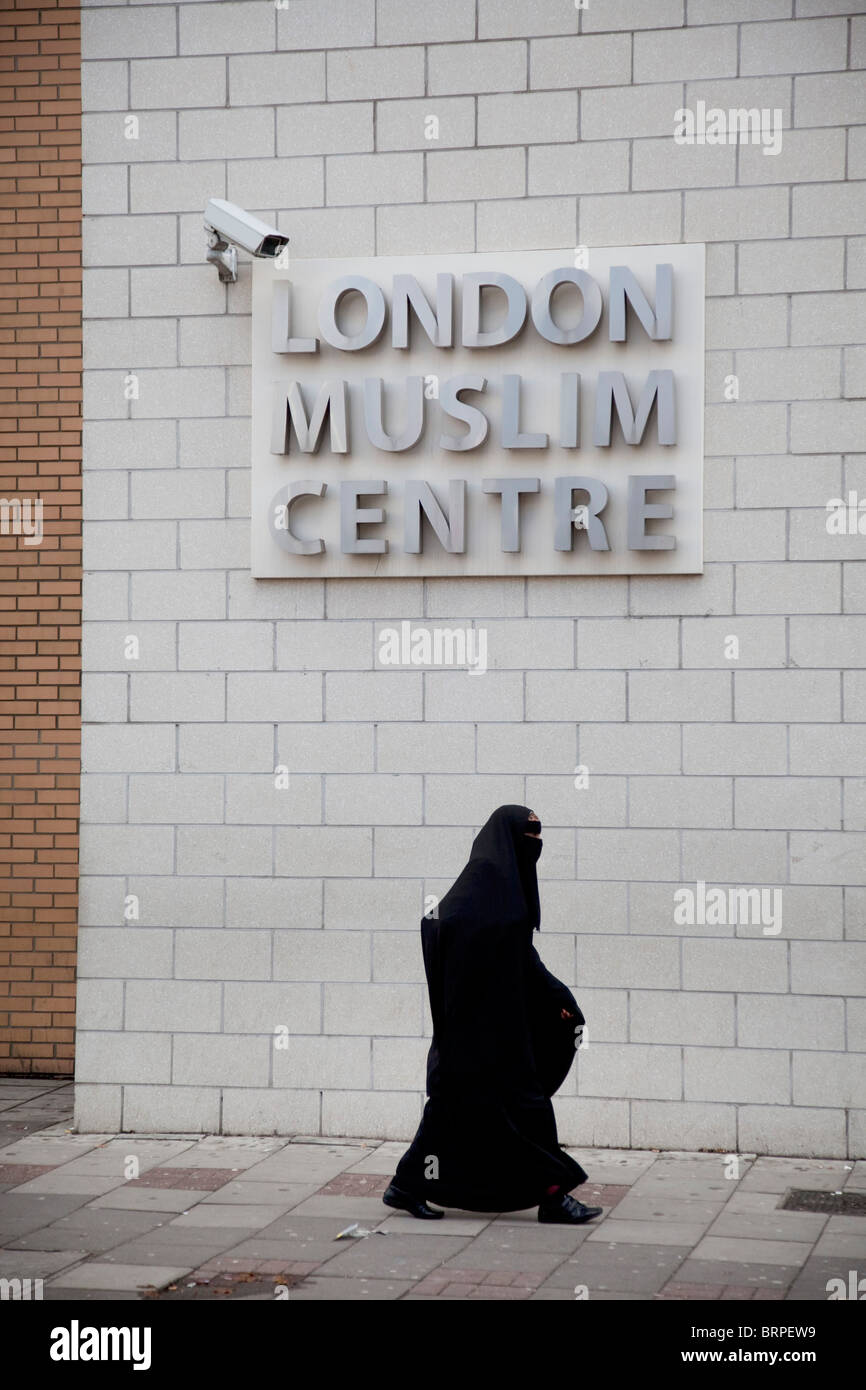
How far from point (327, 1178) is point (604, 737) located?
8.23 feet

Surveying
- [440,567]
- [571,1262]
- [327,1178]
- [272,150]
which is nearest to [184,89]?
[272,150]

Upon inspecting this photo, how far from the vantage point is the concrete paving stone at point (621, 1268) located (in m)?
5.13

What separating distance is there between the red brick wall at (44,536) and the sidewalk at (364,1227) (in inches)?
59.1

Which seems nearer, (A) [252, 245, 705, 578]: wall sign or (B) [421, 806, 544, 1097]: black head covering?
(B) [421, 806, 544, 1097]: black head covering

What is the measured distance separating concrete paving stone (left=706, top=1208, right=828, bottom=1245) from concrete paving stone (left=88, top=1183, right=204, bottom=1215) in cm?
227

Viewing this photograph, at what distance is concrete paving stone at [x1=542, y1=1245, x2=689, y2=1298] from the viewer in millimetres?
5125

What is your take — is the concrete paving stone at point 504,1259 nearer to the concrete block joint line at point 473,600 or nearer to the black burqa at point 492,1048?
the black burqa at point 492,1048

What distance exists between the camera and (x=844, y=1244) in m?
5.63

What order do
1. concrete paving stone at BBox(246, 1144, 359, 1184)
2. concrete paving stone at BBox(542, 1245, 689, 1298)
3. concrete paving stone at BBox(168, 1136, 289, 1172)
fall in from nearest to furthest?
concrete paving stone at BBox(542, 1245, 689, 1298), concrete paving stone at BBox(246, 1144, 359, 1184), concrete paving stone at BBox(168, 1136, 289, 1172)

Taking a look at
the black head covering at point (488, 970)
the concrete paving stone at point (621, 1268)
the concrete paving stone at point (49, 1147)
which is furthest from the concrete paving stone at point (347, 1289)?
the concrete paving stone at point (49, 1147)

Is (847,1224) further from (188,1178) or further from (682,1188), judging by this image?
(188,1178)

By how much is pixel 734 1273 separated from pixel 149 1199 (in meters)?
2.62

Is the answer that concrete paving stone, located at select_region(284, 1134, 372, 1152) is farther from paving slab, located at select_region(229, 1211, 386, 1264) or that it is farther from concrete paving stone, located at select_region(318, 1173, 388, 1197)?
paving slab, located at select_region(229, 1211, 386, 1264)

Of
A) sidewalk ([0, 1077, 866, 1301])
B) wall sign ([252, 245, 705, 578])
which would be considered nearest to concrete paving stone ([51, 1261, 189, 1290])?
sidewalk ([0, 1077, 866, 1301])
